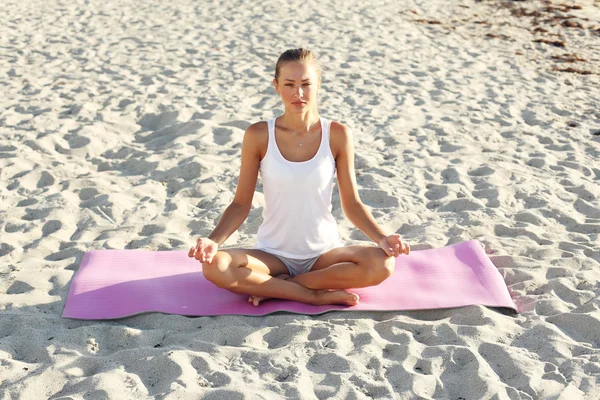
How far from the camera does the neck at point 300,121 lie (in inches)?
132

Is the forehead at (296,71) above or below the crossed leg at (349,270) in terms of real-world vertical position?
above

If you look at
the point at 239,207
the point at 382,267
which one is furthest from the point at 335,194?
the point at 382,267

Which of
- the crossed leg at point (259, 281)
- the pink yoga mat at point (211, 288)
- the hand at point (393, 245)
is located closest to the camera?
the hand at point (393, 245)

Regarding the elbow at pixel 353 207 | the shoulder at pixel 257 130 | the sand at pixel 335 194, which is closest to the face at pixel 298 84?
the shoulder at pixel 257 130

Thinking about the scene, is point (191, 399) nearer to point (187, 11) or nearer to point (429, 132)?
point (429, 132)

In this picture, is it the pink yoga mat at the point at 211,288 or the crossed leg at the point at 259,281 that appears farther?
the pink yoga mat at the point at 211,288

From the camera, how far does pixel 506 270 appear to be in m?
3.78

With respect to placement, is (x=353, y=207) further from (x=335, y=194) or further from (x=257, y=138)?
(x=335, y=194)

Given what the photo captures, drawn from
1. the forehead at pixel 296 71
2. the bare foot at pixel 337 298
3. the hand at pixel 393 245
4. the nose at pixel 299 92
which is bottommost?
the bare foot at pixel 337 298

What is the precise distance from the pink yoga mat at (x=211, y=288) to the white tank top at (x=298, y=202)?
28 cm

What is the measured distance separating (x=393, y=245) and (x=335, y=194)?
1.68 metres

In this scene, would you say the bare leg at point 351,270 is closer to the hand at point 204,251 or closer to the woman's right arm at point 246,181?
the woman's right arm at point 246,181

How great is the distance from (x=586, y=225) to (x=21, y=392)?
123 inches

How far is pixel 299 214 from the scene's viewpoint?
11.1 ft
